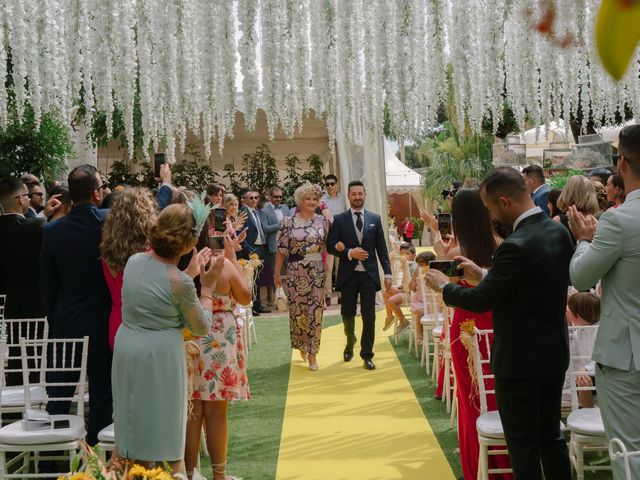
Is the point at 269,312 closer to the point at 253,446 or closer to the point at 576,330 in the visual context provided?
the point at 253,446

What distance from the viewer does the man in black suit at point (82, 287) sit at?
13.6ft

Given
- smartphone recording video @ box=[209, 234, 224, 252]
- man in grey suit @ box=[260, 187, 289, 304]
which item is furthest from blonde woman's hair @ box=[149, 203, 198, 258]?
man in grey suit @ box=[260, 187, 289, 304]

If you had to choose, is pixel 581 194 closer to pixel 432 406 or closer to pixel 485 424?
pixel 485 424

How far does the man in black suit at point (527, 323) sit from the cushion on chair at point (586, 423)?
1.19 ft

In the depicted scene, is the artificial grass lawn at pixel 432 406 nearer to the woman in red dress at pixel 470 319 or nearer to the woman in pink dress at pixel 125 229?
the woman in red dress at pixel 470 319

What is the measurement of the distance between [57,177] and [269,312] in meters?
4.01

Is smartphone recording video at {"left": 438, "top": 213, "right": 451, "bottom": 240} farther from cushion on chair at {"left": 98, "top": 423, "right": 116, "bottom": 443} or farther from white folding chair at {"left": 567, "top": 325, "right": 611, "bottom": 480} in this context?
cushion on chair at {"left": 98, "top": 423, "right": 116, "bottom": 443}

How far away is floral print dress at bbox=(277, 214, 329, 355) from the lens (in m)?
7.62

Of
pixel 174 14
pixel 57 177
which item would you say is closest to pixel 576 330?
pixel 174 14

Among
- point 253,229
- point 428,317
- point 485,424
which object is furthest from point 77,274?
point 253,229

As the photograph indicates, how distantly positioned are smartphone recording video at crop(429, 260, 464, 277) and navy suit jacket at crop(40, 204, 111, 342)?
6.16 feet

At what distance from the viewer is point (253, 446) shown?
5125mm

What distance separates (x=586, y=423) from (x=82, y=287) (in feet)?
8.84

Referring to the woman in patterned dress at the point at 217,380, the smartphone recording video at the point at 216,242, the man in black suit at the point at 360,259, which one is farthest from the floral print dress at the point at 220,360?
the man in black suit at the point at 360,259
